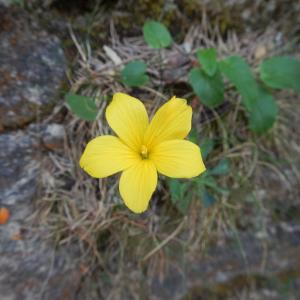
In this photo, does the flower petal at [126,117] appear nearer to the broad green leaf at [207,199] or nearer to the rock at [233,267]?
the broad green leaf at [207,199]

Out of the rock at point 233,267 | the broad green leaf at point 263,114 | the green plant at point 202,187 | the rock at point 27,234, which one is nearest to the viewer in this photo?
the green plant at point 202,187

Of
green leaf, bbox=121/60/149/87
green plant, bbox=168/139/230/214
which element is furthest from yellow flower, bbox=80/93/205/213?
green leaf, bbox=121/60/149/87

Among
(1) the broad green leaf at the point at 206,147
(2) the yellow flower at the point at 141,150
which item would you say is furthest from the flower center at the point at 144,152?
(1) the broad green leaf at the point at 206,147

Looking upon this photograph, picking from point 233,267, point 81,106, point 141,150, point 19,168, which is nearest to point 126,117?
point 141,150

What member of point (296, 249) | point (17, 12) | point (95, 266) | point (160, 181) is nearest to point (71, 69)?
point (17, 12)

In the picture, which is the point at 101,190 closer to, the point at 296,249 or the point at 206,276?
the point at 206,276

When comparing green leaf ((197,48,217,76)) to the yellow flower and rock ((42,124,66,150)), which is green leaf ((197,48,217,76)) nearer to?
the yellow flower
